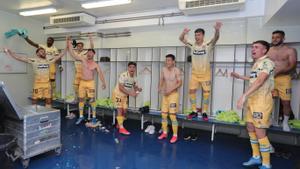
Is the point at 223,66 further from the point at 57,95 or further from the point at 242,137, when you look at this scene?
the point at 57,95

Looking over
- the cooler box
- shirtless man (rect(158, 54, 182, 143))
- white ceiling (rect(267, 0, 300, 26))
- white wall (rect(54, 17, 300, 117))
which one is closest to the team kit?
shirtless man (rect(158, 54, 182, 143))

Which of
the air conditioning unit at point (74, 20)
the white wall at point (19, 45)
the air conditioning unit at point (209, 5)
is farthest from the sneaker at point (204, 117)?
the white wall at point (19, 45)

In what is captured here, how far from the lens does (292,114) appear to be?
368 centimetres

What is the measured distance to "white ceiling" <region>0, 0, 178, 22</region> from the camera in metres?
4.26

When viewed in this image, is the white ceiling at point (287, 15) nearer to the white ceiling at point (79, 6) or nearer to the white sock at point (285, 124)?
the white sock at point (285, 124)

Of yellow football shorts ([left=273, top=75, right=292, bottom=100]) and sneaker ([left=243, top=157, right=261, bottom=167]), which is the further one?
yellow football shorts ([left=273, top=75, right=292, bottom=100])

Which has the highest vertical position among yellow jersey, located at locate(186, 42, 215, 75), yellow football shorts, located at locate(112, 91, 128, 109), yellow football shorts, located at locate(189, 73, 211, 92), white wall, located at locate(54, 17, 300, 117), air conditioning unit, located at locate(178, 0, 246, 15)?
air conditioning unit, located at locate(178, 0, 246, 15)

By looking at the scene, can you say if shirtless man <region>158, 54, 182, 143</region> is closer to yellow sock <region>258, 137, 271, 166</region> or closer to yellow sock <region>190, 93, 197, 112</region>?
yellow sock <region>190, 93, 197, 112</region>

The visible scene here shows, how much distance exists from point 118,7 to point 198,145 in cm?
328

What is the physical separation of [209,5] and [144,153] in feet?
8.91

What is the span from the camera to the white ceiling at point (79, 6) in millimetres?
4262

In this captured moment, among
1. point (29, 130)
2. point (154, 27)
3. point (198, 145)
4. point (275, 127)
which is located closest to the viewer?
point (29, 130)

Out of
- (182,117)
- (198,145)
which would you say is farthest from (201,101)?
(198,145)

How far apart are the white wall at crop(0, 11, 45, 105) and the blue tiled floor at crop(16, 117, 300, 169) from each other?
230 centimetres
